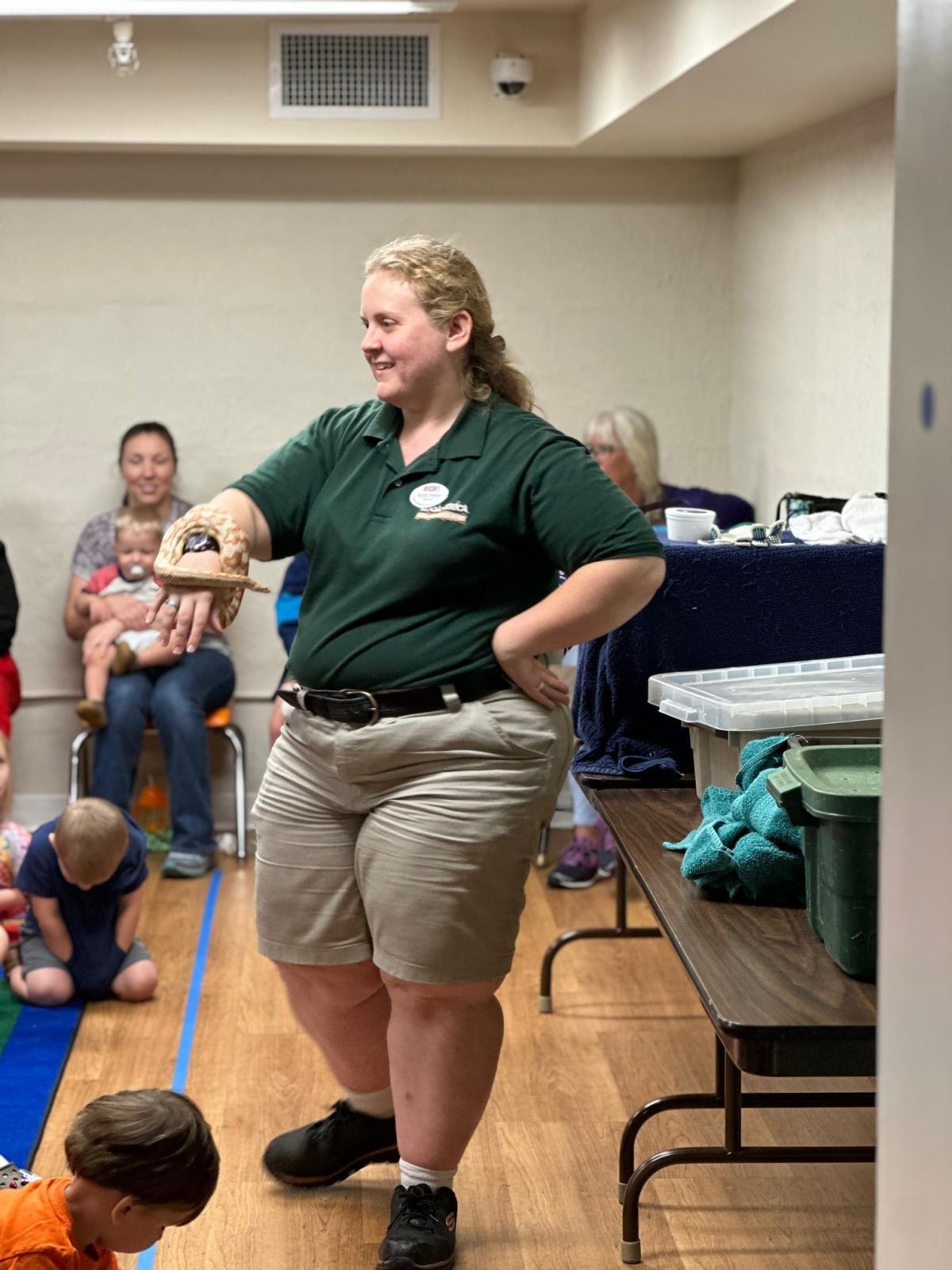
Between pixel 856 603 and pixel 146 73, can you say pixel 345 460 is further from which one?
pixel 146 73

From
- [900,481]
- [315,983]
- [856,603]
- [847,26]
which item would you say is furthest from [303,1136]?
[847,26]

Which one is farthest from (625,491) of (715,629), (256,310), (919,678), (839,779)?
(919,678)

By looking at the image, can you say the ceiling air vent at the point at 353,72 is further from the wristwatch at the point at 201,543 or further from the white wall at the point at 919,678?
the white wall at the point at 919,678

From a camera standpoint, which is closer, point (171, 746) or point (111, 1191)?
point (111, 1191)

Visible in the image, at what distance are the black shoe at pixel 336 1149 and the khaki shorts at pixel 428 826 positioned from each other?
46 cm

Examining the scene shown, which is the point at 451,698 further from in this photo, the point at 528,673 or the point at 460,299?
the point at 460,299

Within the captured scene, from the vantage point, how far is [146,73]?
4941 mm

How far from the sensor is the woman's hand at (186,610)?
2.13 meters

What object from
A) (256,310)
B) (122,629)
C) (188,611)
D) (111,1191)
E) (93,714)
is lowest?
(111,1191)

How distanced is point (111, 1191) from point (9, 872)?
2.39m

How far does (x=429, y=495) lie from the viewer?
223 cm

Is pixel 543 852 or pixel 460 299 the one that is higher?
pixel 460 299

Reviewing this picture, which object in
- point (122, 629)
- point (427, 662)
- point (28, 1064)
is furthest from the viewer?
point (122, 629)

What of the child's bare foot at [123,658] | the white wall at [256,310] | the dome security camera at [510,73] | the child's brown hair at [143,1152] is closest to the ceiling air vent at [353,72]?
the dome security camera at [510,73]
